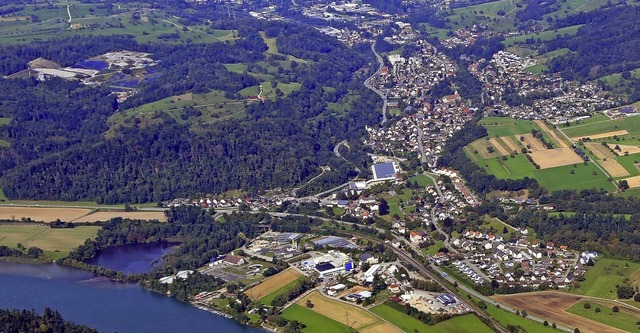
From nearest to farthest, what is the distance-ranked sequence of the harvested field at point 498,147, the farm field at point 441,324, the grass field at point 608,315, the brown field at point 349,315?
the grass field at point 608,315
the farm field at point 441,324
the brown field at point 349,315
the harvested field at point 498,147

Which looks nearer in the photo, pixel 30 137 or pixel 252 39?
pixel 30 137

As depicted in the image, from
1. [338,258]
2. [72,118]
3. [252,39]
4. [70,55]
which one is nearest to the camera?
[338,258]

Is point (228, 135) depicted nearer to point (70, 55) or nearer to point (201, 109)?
point (201, 109)

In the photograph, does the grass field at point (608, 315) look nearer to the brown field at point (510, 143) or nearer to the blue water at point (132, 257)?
A: the blue water at point (132, 257)

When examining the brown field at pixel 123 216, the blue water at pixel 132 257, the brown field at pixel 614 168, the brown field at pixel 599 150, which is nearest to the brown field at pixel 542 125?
the brown field at pixel 599 150

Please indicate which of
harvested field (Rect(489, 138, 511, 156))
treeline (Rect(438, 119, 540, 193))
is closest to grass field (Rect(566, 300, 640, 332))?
treeline (Rect(438, 119, 540, 193))

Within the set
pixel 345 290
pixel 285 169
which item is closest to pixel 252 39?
pixel 285 169
